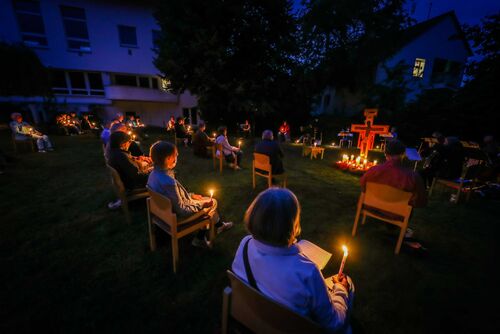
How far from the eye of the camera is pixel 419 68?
17.5m

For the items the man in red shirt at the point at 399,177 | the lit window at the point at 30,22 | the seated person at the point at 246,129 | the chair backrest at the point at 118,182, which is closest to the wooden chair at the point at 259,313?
the man in red shirt at the point at 399,177

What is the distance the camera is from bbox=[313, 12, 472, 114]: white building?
659 inches

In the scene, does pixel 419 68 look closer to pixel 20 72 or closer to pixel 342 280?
pixel 342 280

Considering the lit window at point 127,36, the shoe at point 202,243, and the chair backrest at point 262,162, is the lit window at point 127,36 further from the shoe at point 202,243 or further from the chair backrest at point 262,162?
the shoe at point 202,243

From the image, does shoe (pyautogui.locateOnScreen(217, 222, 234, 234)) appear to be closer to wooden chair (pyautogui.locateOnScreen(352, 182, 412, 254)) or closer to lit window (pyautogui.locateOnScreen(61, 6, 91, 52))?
wooden chair (pyautogui.locateOnScreen(352, 182, 412, 254))

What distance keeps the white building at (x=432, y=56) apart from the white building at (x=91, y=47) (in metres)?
19.0

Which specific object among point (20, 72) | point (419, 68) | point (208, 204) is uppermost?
point (419, 68)

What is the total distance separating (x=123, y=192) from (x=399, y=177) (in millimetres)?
4156

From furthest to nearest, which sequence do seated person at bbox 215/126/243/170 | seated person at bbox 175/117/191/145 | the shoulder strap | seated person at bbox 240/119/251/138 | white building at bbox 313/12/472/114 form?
white building at bbox 313/12/472/114
seated person at bbox 240/119/251/138
seated person at bbox 175/117/191/145
seated person at bbox 215/126/243/170
the shoulder strap

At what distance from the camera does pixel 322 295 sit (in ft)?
3.72

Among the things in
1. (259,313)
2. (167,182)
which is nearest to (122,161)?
(167,182)

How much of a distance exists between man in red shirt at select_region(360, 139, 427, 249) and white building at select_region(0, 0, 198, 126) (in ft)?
53.3

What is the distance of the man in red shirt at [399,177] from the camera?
285 cm

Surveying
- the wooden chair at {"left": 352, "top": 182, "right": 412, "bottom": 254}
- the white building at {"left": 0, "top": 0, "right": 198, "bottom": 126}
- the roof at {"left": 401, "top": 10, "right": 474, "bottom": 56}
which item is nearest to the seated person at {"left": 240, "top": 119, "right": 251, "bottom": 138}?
the white building at {"left": 0, "top": 0, "right": 198, "bottom": 126}
